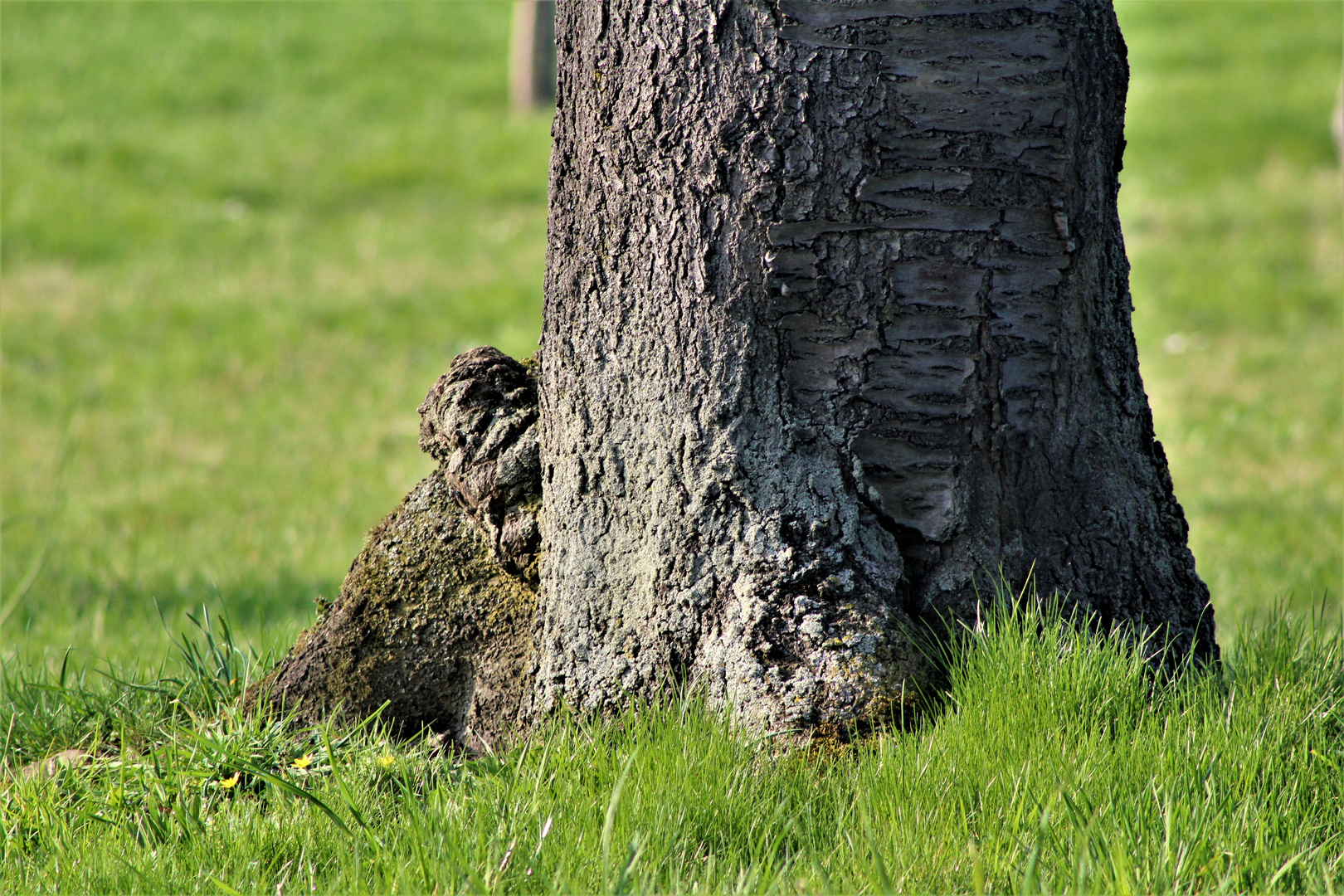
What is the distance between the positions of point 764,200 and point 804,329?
251 millimetres

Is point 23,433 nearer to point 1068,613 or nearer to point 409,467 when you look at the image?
point 409,467

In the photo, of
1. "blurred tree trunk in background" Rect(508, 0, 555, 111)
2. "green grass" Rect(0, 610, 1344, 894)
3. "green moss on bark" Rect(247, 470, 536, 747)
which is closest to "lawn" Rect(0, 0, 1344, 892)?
"green grass" Rect(0, 610, 1344, 894)

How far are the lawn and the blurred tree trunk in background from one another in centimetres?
46

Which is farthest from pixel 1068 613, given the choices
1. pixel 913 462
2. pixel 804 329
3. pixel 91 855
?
pixel 91 855

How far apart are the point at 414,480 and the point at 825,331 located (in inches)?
207

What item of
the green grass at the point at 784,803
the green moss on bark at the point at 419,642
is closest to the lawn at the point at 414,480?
the green grass at the point at 784,803

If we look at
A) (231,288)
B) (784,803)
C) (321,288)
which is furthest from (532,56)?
(784,803)

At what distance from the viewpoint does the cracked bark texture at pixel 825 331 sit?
2146 millimetres

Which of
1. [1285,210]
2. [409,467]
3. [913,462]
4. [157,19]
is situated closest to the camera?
[913,462]

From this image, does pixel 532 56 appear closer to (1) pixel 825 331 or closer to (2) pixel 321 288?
(2) pixel 321 288

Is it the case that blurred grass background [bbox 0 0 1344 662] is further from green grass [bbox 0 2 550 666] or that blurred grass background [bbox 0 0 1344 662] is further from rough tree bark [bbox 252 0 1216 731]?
rough tree bark [bbox 252 0 1216 731]

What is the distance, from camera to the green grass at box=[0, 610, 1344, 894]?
1.83 m

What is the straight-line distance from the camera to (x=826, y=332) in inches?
86.7

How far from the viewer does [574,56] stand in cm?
234
